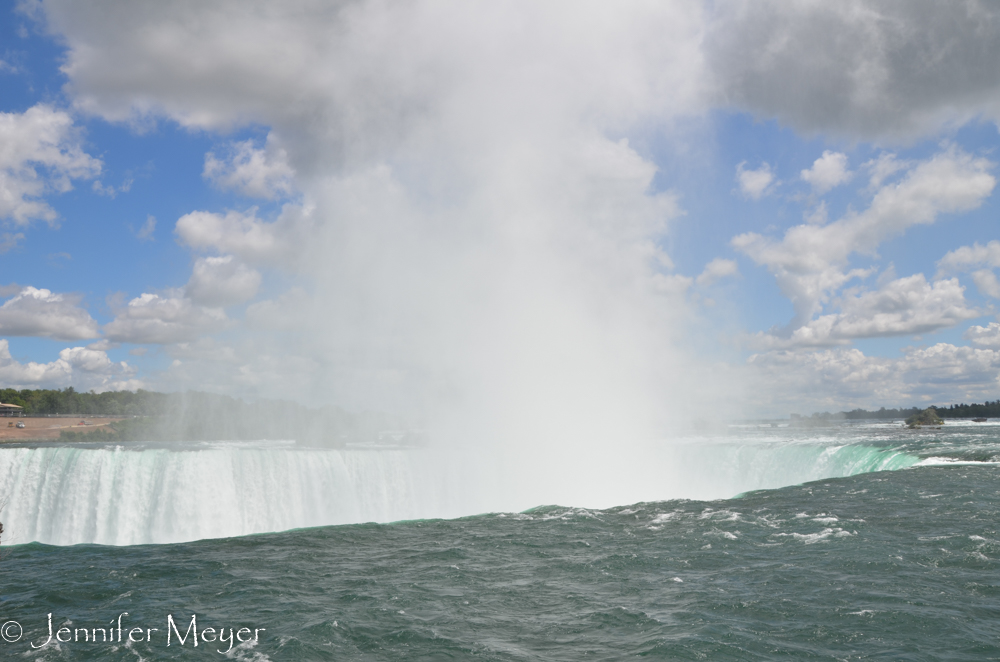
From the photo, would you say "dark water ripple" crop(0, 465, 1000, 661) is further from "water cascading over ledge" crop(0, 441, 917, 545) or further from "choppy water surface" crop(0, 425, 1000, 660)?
"water cascading over ledge" crop(0, 441, 917, 545)

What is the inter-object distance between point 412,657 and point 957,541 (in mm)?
12583

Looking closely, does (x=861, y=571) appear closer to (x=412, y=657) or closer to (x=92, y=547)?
(x=412, y=657)

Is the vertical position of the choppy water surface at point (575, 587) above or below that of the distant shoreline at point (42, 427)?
below

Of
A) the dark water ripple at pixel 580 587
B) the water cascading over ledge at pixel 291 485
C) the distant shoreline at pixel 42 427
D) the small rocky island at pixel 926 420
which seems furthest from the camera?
the small rocky island at pixel 926 420

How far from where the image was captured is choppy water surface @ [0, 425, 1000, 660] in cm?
931

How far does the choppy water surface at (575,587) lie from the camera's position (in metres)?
9.31
